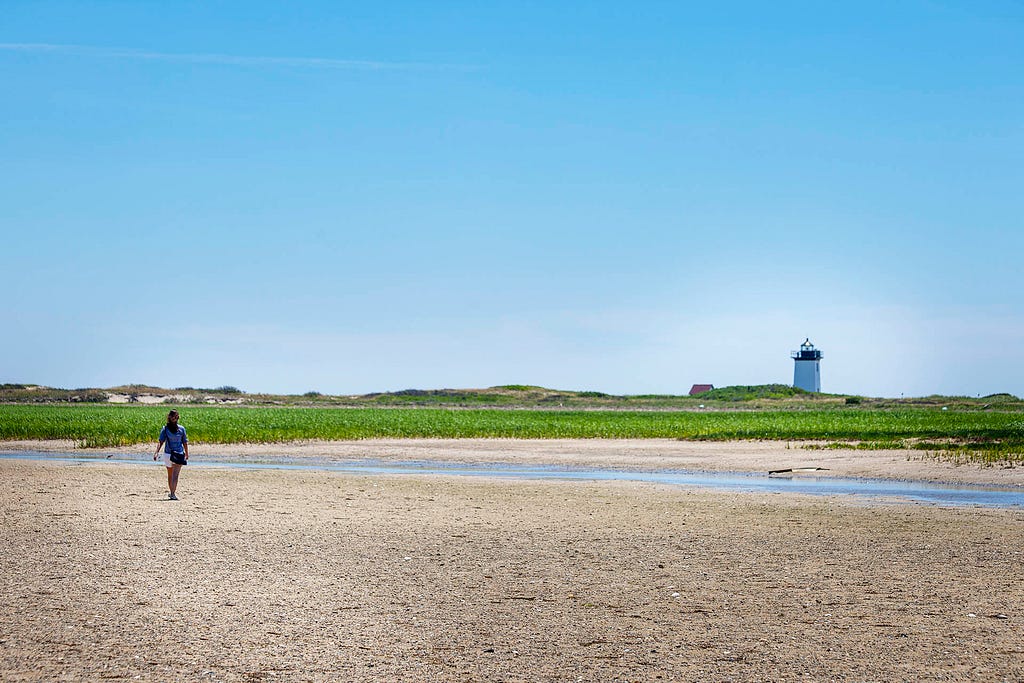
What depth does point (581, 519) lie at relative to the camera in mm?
20516

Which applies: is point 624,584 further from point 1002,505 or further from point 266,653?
point 1002,505

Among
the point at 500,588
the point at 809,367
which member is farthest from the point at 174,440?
the point at 809,367

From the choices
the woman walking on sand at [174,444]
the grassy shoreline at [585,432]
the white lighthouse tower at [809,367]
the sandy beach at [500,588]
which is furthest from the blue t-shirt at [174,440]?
the white lighthouse tower at [809,367]

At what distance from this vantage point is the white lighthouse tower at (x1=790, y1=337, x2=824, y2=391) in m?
138

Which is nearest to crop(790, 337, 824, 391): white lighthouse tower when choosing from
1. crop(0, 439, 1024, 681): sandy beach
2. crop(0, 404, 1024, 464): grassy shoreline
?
crop(0, 404, 1024, 464): grassy shoreline

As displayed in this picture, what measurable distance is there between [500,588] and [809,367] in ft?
431

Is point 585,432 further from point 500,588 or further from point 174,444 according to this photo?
point 500,588

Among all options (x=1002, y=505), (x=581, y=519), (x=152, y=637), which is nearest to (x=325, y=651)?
(x=152, y=637)

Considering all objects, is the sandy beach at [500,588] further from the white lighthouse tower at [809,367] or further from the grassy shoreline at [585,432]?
the white lighthouse tower at [809,367]

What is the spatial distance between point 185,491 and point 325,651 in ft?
51.7

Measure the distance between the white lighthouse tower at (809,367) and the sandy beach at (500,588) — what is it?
388 ft

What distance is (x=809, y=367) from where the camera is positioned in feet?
455

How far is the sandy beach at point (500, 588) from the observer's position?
10.1 m

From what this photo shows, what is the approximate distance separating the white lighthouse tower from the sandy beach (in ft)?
388
